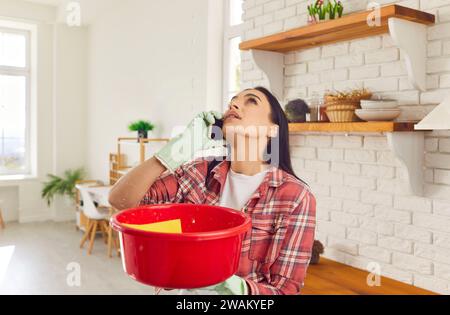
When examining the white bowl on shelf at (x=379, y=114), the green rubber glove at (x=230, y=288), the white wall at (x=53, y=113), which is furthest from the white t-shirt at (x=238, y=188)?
the white wall at (x=53, y=113)

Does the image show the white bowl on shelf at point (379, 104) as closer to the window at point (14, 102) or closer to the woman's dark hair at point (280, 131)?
the woman's dark hair at point (280, 131)

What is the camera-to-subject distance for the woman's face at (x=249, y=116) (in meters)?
0.87

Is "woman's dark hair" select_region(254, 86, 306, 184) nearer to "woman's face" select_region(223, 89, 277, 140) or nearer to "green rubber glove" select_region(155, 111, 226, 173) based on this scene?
"woman's face" select_region(223, 89, 277, 140)

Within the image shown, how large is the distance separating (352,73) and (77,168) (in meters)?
5.02

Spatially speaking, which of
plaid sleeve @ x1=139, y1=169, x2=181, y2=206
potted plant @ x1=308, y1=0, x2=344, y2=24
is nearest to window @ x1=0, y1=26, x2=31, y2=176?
potted plant @ x1=308, y1=0, x2=344, y2=24

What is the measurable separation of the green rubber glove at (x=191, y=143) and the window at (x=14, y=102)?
227 inches

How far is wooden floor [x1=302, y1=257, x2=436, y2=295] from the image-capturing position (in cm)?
160

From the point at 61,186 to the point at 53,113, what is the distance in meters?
1.06

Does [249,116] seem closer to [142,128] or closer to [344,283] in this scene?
[344,283]

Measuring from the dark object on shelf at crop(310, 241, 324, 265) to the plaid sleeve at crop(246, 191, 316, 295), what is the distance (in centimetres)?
105

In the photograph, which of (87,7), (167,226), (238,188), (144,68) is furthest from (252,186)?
(87,7)

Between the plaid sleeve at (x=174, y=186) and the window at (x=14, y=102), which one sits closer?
the plaid sleeve at (x=174, y=186)

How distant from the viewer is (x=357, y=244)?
189 centimetres

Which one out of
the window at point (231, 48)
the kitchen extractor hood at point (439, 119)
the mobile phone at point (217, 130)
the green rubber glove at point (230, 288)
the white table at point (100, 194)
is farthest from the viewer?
the white table at point (100, 194)
